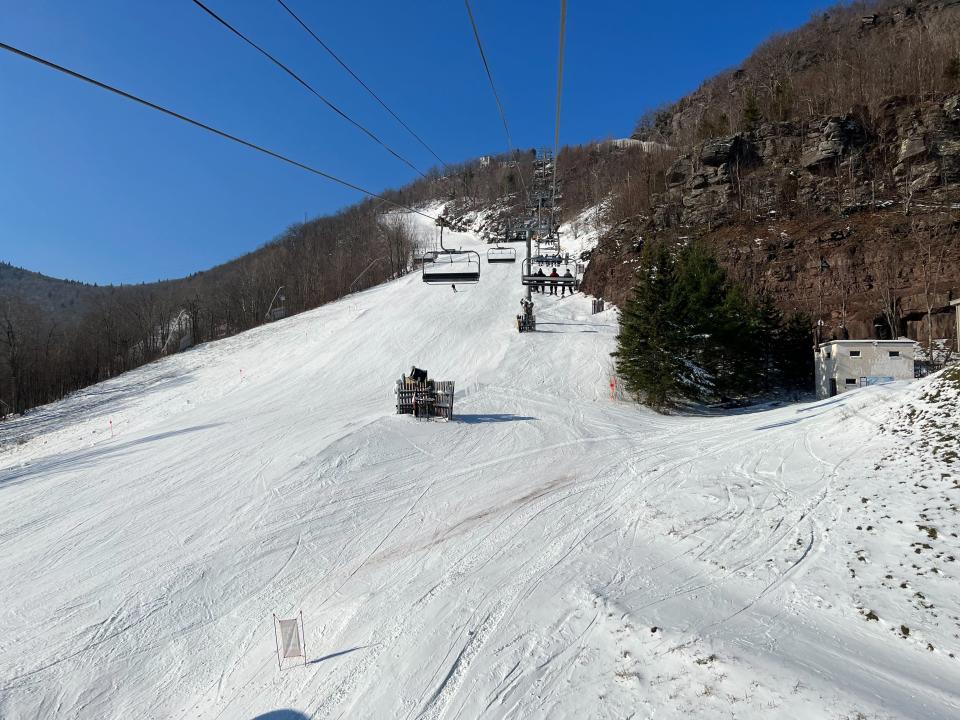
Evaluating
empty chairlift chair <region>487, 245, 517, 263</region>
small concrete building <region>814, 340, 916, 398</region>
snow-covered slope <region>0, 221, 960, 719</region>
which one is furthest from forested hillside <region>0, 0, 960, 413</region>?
snow-covered slope <region>0, 221, 960, 719</region>

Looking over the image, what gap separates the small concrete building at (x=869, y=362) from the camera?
22641 millimetres

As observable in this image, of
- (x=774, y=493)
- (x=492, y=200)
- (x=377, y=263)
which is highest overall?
(x=492, y=200)

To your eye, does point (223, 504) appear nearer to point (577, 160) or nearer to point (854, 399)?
point (854, 399)

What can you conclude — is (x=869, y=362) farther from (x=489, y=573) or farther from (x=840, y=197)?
(x=840, y=197)

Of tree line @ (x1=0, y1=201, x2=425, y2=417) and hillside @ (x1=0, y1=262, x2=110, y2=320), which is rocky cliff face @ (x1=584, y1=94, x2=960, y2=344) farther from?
hillside @ (x1=0, y1=262, x2=110, y2=320)

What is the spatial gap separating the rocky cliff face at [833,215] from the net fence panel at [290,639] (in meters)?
33.4

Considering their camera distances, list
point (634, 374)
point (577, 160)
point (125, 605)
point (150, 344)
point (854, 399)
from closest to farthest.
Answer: point (125, 605), point (854, 399), point (634, 374), point (150, 344), point (577, 160)

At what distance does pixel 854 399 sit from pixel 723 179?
37.6 meters

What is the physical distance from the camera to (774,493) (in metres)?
10.3

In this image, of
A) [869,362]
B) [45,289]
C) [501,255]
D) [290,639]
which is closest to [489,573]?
[290,639]

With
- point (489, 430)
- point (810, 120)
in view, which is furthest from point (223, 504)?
point (810, 120)

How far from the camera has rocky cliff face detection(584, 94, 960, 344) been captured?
31.3 m

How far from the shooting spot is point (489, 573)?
800 centimetres

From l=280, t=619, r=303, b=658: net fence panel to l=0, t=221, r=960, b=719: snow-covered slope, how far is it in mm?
324
